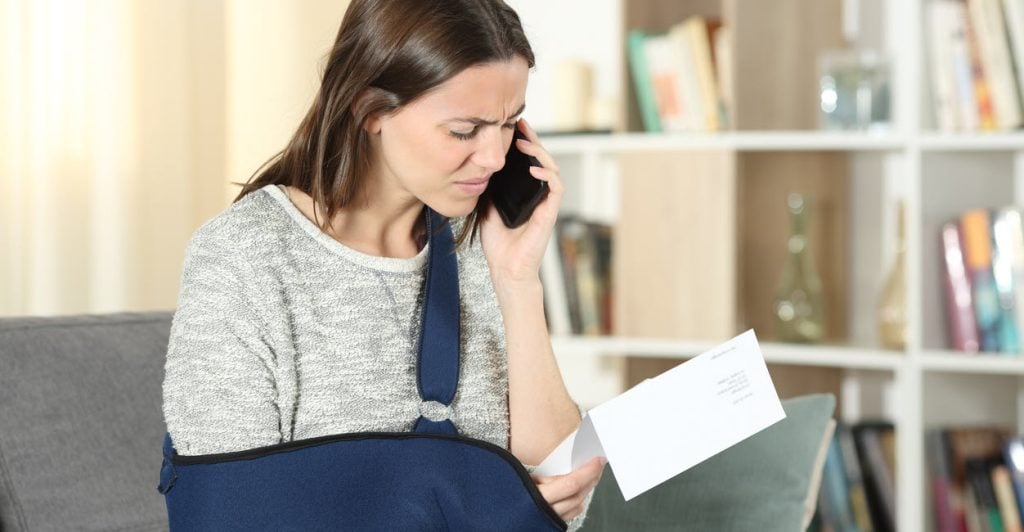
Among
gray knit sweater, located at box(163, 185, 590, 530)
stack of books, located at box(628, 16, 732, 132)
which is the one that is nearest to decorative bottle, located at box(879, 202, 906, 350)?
→ stack of books, located at box(628, 16, 732, 132)

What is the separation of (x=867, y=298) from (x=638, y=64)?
29.3 inches

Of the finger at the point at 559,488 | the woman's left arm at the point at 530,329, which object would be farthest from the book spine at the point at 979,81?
the finger at the point at 559,488

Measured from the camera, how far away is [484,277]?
1369 mm

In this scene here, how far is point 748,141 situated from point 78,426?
1.59 meters

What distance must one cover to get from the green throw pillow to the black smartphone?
35 centimetres

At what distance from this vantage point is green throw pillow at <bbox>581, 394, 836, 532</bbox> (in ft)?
4.85

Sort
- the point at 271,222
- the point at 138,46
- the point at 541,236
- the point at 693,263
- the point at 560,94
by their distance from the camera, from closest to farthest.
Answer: the point at 271,222 < the point at 541,236 < the point at 138,46 < the point at 693,263 < the point at 560,94

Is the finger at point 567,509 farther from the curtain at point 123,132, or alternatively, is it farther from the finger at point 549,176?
the curtain at point 123,132

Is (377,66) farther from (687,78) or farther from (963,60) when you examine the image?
(963,60)

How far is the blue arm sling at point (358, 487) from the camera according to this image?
3.43ft

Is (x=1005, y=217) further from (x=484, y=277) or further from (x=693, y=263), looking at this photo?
(x=484, y=277)

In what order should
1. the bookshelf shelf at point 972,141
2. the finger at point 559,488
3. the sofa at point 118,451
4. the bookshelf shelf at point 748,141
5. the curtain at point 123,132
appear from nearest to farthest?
the finger at point 559,488, the sofa at point 118,451, the curtain at point 123,132, the bookshelf shelf at point 972,141, the bookshelf shelf at point 748,141

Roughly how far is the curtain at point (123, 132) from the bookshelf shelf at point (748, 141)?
0.71m

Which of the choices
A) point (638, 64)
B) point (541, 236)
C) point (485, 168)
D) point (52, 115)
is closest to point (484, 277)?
point (541, 236)
